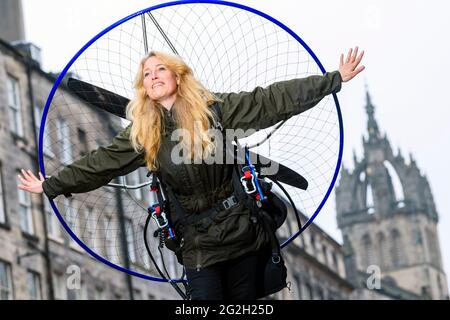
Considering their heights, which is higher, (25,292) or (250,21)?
(25,292)

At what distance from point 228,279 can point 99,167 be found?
3.42 ft

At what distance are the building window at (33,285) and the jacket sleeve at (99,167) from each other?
44.5 meters

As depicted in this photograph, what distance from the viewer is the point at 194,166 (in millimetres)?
7574

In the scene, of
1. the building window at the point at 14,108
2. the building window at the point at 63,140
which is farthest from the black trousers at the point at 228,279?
the building window at the point at 14,108

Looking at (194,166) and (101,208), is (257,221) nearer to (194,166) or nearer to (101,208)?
(194,166)

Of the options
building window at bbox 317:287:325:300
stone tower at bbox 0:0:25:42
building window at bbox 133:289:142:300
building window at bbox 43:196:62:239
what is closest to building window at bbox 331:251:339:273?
building window at bbox 317:287:325:300

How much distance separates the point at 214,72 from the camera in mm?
8711

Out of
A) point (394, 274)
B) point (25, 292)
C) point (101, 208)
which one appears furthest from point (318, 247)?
point (101, 208)

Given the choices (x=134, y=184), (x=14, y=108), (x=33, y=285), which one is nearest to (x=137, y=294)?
(x=33, y=285)

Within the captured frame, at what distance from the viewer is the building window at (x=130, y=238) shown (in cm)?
896

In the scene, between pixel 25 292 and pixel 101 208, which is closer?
pixel 101 208
